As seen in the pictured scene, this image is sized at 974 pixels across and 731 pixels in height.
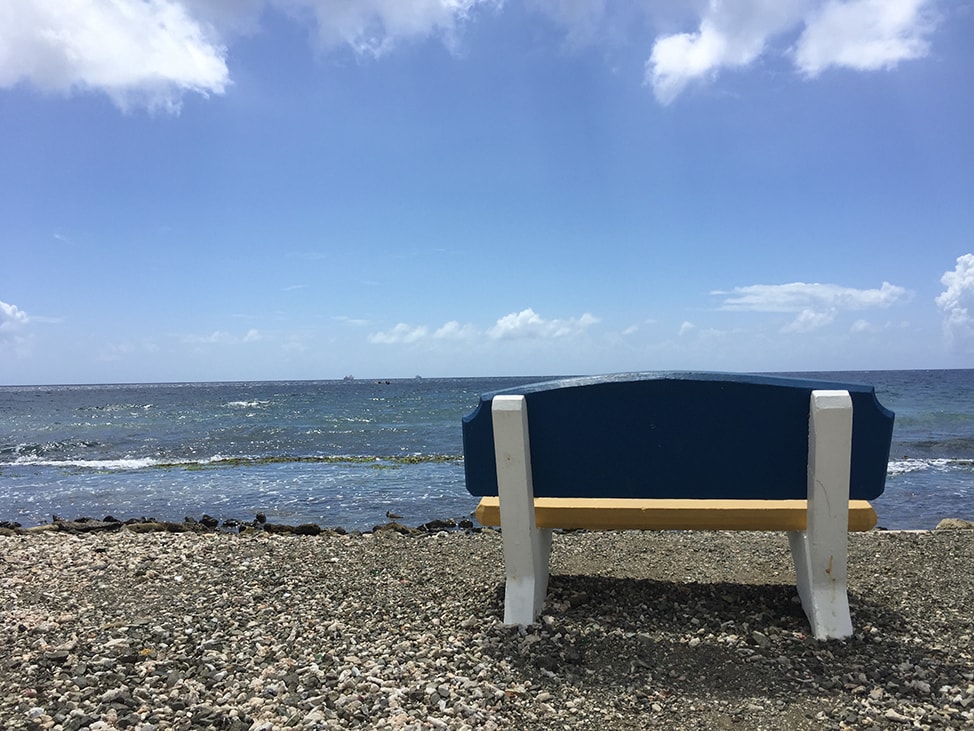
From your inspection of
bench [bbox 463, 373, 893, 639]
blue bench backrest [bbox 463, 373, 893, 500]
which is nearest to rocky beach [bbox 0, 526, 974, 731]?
bench [bbox 463, 373, 893, 639]

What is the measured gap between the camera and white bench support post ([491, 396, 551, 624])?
327 centimetres

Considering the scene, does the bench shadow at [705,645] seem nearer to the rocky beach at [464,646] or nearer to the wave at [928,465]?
the rocky beach at [464,646]

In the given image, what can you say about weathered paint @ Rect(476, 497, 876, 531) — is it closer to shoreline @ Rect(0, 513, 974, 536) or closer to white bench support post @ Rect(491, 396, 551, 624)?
white bench support post @ Rect(491, 396, 551, 624)

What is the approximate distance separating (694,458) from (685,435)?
4.8 inches

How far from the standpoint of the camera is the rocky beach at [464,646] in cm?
280

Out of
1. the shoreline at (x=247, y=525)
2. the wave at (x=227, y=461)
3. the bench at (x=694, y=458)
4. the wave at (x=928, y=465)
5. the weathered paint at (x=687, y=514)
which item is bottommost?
the wave at (x=928, y=465)

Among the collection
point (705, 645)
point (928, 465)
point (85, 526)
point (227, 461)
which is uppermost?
point (705, 645)

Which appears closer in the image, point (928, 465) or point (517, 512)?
point (517, 512)

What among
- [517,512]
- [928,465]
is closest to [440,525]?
[517,512]

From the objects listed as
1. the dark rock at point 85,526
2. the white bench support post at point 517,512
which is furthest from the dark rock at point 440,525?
the white bench support post at point 517,512

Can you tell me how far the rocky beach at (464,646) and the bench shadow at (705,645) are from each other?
12 millimetres

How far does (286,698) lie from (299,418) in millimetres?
37118

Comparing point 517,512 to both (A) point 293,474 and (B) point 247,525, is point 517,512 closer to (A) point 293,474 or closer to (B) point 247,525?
(B) point 247,525

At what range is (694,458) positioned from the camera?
10.6 feet
